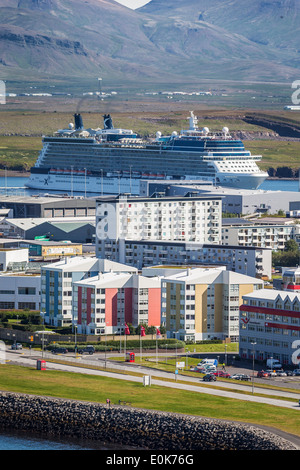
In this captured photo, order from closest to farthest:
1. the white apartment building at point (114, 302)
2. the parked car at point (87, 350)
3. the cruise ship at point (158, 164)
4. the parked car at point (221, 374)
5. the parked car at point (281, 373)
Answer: the parked car at point (221, 374)
the parked car at point (281, 373)
the parked car at point (87, 350)
the white apartment building at point (114, 302)
the cruise ship at point (158, 164)

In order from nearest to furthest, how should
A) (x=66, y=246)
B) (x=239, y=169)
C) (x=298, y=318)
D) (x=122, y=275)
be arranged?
(x=298, y=318) < (x=122, y=275) < (x=66, y=246) < (x=239, y=169)

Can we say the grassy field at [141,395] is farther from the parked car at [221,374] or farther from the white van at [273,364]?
the white van at [273,364]

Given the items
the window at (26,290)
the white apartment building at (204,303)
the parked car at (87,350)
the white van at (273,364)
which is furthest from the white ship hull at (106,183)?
the white van at (273,364)

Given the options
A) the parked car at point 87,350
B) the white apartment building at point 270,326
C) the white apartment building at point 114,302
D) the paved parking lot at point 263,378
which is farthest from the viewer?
the white apartment building at point 114,302

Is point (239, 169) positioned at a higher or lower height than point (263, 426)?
higher

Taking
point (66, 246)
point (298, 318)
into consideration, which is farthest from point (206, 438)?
point (66, 246)

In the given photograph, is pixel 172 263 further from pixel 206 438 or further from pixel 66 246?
pixel 206 438

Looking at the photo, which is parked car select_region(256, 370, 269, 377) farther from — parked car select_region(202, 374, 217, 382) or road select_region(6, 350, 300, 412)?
parked car select_region(202, 374, 217, 382)
